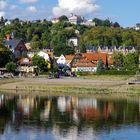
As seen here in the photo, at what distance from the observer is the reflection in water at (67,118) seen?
30.9 meters

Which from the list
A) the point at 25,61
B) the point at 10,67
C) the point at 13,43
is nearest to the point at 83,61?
the point at 25,61

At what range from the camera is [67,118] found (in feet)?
123

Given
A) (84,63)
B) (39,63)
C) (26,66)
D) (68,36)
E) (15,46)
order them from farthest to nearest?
(68,36)
(15,46)
(84,63)
(26,66)
(39,63)

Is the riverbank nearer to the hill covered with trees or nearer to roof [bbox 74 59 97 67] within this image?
roof [bbox 74 59 97 67]

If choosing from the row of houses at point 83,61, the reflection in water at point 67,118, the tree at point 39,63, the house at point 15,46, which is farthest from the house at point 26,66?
the reflection in water at point 67,118

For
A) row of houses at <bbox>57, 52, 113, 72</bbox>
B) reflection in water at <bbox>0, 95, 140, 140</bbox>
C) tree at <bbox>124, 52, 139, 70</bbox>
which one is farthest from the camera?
row of houses at <bbox>57, 52, 113, 72</bbox>

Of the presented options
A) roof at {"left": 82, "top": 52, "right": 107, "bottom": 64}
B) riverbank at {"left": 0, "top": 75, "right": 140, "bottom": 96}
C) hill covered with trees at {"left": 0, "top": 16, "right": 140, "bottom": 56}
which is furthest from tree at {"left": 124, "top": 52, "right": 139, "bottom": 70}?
hill covered with trees at {"left": 0, "top": 16, "right": 140, "bottom": 56}

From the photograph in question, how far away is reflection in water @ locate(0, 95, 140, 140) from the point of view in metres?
30.9

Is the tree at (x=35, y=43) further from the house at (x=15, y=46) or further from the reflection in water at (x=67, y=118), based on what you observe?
the reflection in water at (x=67, y=118)

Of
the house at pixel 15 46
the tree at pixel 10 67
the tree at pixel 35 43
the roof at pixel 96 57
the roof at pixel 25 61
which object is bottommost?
the tree at pixel 10 67

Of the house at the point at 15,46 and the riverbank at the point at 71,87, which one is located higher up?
the house at the point at 15,46

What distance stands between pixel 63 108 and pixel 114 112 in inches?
181

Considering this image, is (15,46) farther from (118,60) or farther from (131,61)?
(131,61)

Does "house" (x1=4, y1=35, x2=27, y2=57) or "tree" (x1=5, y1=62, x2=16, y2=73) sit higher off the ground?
"house" (x1=4, y1=35, x2=27, y2=57)
